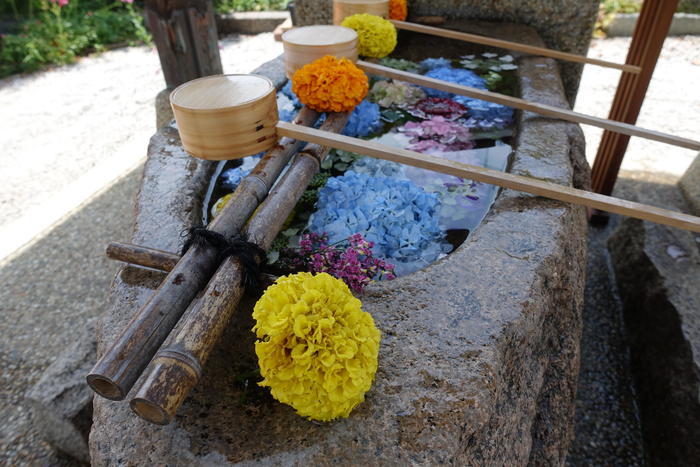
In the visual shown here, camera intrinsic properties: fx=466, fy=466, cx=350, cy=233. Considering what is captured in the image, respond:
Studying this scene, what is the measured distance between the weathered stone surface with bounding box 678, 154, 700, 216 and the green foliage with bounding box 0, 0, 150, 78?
796 centimetres

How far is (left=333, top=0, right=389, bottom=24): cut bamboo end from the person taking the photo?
12.1ft

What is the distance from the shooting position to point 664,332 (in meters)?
2.61

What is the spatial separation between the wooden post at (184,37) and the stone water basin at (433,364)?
2258 millimetres

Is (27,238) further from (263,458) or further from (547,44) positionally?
(547,44)

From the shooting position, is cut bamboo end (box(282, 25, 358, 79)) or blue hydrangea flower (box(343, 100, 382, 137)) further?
blue hydrangea flower (box(343, 100, 382, 137))

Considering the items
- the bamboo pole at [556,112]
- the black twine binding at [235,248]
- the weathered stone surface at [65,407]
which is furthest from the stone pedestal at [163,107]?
the black twine binding at [235,248]

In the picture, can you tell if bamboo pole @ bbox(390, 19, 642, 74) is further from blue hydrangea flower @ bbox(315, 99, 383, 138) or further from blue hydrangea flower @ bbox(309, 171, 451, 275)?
blue hydrangea flower @ bbox(309, 171, 451, 275)

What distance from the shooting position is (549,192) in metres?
1.90

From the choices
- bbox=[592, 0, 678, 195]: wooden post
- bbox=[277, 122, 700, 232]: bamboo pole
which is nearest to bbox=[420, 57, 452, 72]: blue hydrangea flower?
bbox=[592, 0, 678, 195]: wooden post

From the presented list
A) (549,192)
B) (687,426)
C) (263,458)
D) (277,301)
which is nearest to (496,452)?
(263,458)

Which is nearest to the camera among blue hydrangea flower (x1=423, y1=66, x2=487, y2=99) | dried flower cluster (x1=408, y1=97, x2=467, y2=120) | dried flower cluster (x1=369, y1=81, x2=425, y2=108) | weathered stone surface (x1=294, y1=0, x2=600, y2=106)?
dried flower cluster (x1=408, y1=97, x2=467, y2=120)

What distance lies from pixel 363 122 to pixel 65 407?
7.48 feet

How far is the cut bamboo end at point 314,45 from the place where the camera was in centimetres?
277

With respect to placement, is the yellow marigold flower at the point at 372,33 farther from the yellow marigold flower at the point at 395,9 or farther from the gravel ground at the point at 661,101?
the gravel ground at the point at 661,101
